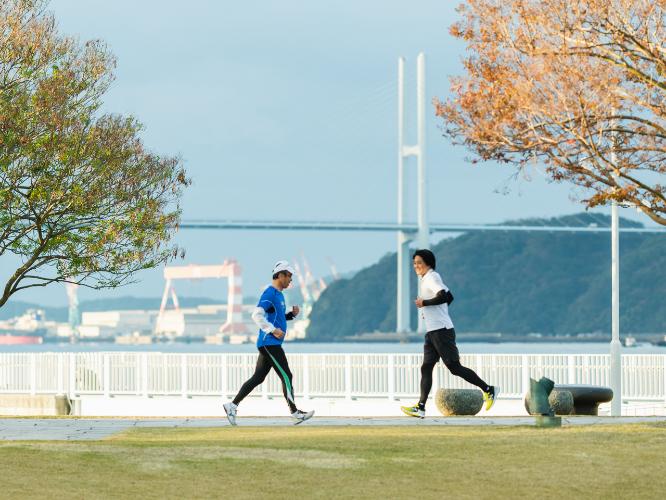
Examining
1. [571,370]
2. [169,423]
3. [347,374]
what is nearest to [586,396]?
[169,423]

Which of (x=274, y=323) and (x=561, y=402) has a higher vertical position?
(x=274, y=323)

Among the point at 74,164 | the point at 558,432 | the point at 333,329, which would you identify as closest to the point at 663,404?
the point at 74,164

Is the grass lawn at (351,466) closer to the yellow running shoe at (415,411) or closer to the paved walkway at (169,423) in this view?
the paved walkway at (169,423)

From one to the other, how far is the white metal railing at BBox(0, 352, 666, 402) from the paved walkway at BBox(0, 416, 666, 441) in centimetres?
1195

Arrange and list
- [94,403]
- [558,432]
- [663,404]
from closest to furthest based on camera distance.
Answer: [558,432] < [663,404] < [94,403]

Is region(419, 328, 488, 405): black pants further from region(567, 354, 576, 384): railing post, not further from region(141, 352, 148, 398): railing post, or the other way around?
region(141, 352, 148, 398): railing post

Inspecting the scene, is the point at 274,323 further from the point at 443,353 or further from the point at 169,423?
the point at 169,423

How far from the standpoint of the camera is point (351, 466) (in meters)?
10.1

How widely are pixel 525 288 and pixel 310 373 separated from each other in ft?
342

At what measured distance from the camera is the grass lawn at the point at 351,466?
9.27 metres

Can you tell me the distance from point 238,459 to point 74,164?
9.04 metres

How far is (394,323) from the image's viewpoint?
13038 centimetres

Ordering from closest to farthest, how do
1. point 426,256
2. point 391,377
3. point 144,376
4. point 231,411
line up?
point 426,256 → point 231,411 → point 391,377 → point 144,376

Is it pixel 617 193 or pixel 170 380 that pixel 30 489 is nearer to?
pixel 617 193
